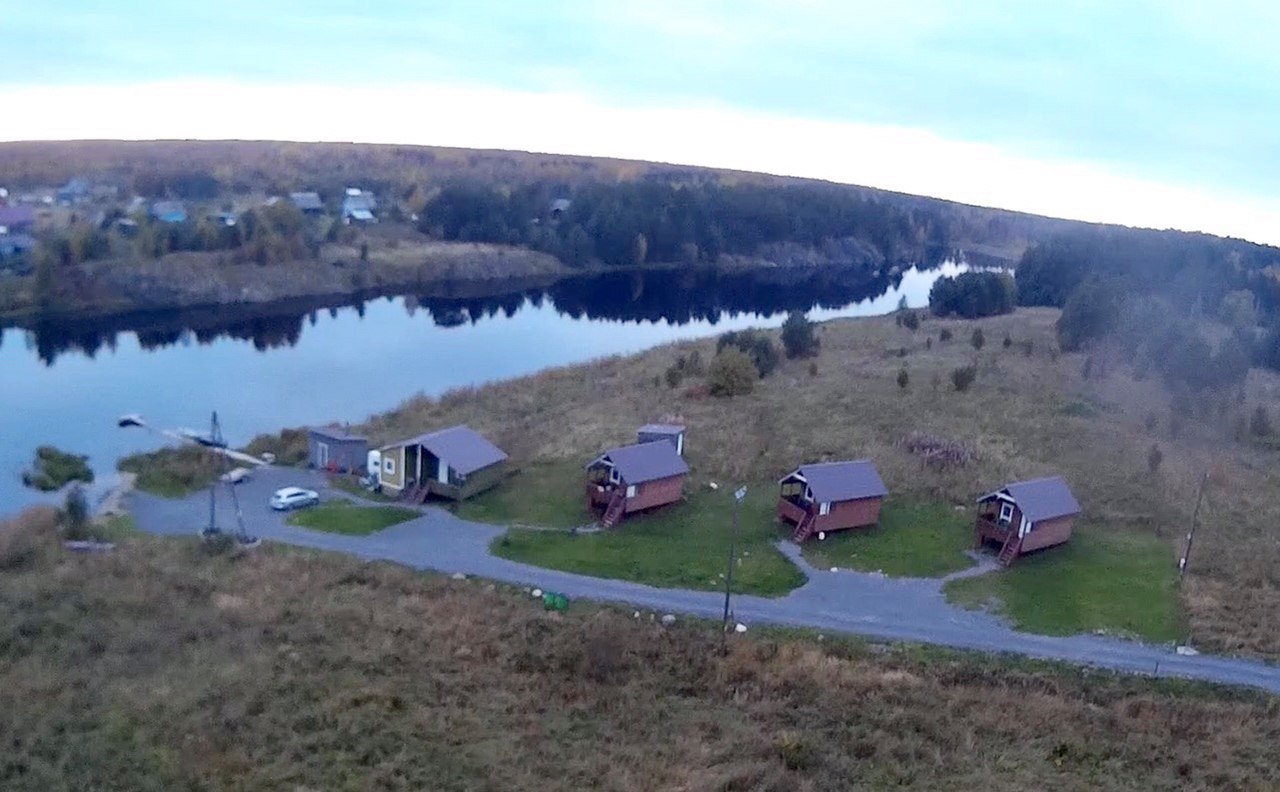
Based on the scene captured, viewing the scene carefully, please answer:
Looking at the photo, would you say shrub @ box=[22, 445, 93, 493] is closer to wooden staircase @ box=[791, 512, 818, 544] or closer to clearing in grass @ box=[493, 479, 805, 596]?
clearing in grass @ box=[493, 479, 805, 596]

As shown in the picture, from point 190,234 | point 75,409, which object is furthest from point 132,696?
point 190,234

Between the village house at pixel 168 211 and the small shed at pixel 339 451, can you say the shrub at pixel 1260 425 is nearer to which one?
the small shed at pixel 339 451

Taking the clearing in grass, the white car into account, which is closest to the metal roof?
the clearing in grass

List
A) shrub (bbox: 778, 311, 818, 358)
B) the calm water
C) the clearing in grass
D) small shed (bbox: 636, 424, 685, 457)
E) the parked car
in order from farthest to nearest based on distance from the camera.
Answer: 1. shrub (bbox: 778, 311, 818, 358)
2. the calm water
3. small shed (bbox: 636, 424, 685, 457)
4. the parked car
5. the clearing in grass

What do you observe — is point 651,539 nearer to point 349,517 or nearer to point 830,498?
point 830,498

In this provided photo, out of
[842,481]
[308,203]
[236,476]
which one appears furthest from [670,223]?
[842,481]

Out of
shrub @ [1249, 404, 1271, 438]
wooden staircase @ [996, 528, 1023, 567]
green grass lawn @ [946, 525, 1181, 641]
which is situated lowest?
green grass lawn @ [946, 525, 1181, 641]
